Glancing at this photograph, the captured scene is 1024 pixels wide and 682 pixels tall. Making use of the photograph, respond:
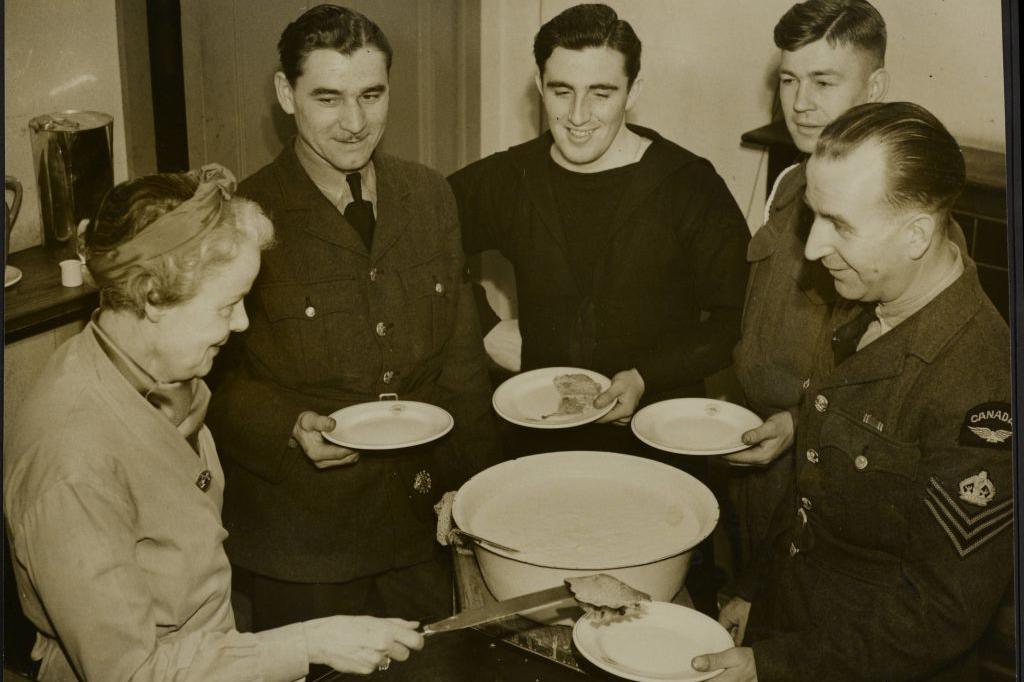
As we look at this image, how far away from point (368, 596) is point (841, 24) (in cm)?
127

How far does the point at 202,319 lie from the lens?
130cm

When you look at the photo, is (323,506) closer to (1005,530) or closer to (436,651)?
(436,651)

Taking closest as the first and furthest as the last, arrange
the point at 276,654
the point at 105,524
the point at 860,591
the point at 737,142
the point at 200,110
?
the point at 105,524
the point at 276,654
the point at 860,591
the point at 200,110
the point at 737,142

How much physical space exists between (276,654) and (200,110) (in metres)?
0.86

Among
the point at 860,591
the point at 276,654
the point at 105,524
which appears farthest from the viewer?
the point at 860,591

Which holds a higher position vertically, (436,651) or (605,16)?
(605,16)

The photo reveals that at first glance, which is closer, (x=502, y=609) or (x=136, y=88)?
(x=502, y=609)

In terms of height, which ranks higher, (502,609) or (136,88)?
(136,88)

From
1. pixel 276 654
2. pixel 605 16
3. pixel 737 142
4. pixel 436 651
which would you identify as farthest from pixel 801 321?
pixel 276 654

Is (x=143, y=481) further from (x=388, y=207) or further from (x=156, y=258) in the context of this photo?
(x=388, y=207)

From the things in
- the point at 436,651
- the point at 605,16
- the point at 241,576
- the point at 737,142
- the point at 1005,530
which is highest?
the point at 605,16

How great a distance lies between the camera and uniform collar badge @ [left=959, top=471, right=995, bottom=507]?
1.32 m

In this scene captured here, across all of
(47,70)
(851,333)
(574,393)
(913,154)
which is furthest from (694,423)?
(47,70)

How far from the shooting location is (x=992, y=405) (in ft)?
4.43
